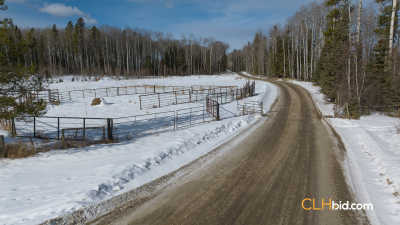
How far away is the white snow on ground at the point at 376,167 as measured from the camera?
5.52 meters

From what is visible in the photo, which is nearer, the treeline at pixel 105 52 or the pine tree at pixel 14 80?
the pine tree at pixel 14 80

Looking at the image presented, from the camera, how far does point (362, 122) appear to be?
16.1m

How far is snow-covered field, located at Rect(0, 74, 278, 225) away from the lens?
579 cm

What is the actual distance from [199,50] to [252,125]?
8996 cm

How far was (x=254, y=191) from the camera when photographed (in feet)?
20.9

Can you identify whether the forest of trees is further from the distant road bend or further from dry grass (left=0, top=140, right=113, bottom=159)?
the distant road bend

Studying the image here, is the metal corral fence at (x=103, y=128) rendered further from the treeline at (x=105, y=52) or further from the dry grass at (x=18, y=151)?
the treeline at (x=105, y=52)

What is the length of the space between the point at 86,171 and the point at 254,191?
594 centimetres

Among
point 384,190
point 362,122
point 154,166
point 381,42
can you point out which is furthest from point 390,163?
point 381,42

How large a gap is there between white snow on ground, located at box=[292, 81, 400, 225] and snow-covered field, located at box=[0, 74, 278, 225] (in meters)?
5.65

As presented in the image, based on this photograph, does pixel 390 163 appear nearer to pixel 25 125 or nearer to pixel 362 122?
pixel 362 122

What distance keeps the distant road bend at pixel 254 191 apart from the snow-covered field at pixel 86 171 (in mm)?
1216

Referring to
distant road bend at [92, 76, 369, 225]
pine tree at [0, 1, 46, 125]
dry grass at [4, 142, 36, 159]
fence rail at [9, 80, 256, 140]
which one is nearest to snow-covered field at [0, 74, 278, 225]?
dry grass at [4, 142, 36, 159]

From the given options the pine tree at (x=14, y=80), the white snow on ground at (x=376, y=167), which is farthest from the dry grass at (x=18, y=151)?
the white snow on ground at (x=376, y=167)
